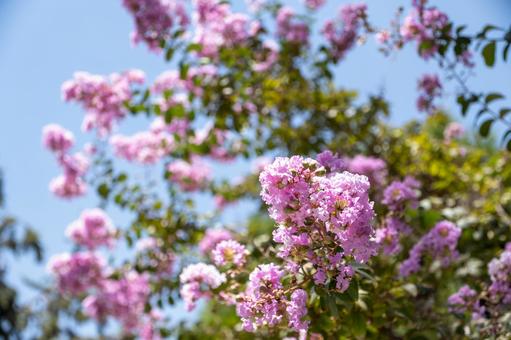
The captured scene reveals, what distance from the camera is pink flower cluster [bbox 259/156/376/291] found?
4.56 ft

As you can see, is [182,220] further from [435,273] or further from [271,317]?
[271,317]

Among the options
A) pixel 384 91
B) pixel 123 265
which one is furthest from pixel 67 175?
pixel 384 91

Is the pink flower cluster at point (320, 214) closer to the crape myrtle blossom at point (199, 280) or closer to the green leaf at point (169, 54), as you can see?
the crape myrtle blossom at point (199, 280)

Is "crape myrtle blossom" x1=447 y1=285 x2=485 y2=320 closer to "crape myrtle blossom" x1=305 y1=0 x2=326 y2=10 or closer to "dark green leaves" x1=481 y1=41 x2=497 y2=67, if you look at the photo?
"dark green leaves" x1=481 y1=41 x2=497 y2=67

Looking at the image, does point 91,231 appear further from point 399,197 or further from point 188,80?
point 399,197

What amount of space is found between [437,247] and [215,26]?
8.08 feet

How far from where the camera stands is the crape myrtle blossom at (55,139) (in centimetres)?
457

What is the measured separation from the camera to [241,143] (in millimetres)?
4145

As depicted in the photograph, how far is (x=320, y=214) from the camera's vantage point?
1365mm

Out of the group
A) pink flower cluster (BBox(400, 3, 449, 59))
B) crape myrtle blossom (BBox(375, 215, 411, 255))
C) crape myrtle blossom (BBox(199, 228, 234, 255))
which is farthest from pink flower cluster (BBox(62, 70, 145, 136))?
crape myrtle blossom (BBox(375, 215, 411, 255))

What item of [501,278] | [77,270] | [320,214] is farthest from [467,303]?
[77,270]

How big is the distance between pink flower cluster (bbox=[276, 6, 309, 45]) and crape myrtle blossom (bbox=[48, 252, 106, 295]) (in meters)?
2.71

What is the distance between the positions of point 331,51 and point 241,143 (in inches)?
38.0

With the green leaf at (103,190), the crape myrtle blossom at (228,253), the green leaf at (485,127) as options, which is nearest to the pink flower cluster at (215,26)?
the green leaf at (103,190)
